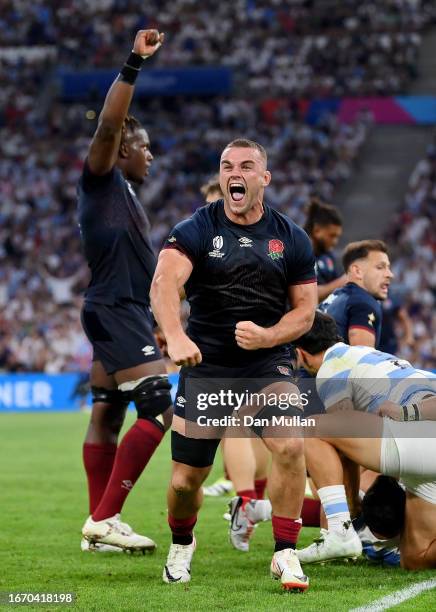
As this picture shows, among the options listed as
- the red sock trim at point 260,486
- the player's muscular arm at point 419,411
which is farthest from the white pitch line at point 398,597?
the red sock trim at point 260,486

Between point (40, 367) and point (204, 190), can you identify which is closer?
point (204, 190)

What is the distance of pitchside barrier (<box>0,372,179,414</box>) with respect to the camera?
22719mm

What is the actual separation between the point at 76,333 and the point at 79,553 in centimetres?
1841

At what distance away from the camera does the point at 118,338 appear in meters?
7.08

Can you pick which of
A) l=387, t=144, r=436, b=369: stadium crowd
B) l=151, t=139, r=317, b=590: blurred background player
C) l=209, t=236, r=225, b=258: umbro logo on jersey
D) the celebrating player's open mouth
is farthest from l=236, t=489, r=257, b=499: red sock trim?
l=387, t=144, r=436, b=369: stadium crowd

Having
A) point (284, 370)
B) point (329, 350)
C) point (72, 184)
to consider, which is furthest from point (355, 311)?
point (72, 184)

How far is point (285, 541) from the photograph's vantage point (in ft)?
18.6

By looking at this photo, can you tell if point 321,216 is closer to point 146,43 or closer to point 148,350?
point 148,350

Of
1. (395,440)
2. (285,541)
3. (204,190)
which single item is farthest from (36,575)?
(204,190)

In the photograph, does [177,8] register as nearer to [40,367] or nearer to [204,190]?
[40,367]

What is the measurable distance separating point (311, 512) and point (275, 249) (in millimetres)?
2122

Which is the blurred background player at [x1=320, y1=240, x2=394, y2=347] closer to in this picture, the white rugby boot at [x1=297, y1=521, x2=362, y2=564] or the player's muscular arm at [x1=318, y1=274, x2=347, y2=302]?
the player's muscular arm at [x1=318, y1=274, x2=347, y2=302]

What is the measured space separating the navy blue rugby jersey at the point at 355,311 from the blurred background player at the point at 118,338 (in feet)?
4.09

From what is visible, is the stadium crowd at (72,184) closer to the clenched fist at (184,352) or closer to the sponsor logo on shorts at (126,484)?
the sponsor logo on shorts at (126,484)
